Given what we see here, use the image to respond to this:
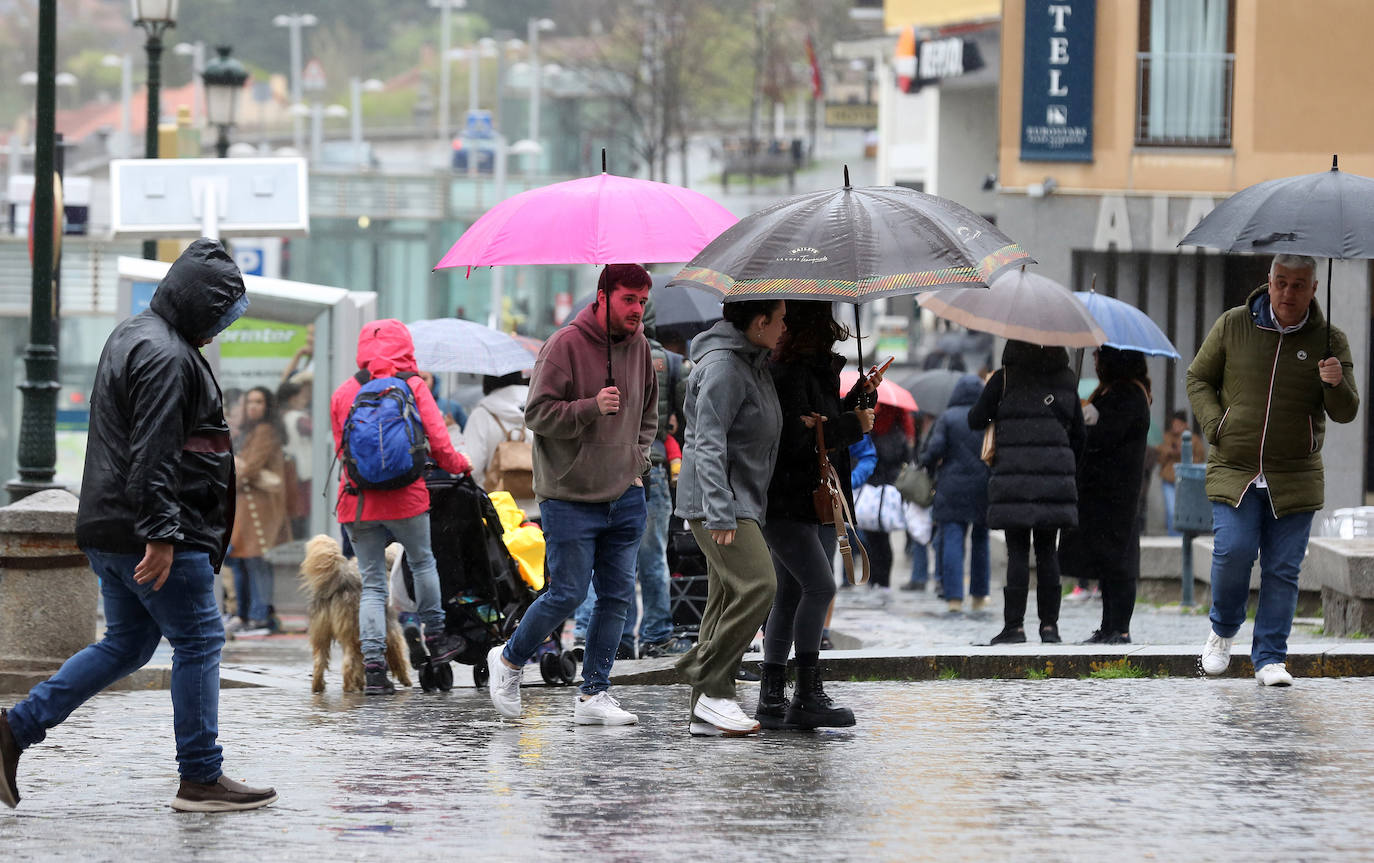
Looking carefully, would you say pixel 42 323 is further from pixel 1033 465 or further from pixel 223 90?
pixel 223 90

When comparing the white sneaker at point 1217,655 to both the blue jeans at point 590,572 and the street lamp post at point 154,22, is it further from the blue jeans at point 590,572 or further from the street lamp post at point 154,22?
the street lamp post at point 154,22

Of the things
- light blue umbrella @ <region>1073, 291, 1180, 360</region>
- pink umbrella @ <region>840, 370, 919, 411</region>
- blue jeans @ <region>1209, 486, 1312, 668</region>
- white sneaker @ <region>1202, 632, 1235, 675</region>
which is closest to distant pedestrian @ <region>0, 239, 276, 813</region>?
blue jeans @ <region>1209, 486, 1312, 668</region>

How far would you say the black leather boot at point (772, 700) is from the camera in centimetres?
806

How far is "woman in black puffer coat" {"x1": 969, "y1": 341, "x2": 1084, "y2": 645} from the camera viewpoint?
10867 millimetres

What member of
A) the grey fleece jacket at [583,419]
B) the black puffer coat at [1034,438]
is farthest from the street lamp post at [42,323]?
the black puffer coat at [1034,438]

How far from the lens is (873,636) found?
12.3 metres

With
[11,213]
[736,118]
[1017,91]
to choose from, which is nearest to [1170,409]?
[1017,91]

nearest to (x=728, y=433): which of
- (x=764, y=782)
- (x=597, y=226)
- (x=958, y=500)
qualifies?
(x=597, y=226)

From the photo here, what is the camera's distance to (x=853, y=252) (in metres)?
7.42

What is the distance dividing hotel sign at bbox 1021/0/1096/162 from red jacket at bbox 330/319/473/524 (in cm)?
1396

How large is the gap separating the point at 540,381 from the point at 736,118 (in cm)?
8687

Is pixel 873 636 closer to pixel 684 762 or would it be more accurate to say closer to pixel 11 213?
pixel 684 762

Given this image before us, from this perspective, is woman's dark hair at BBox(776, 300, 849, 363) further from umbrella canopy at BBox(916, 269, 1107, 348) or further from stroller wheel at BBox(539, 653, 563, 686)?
stroller wheel at BBox(539, 653, 563, 686)

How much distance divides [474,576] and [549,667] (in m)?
0.59
